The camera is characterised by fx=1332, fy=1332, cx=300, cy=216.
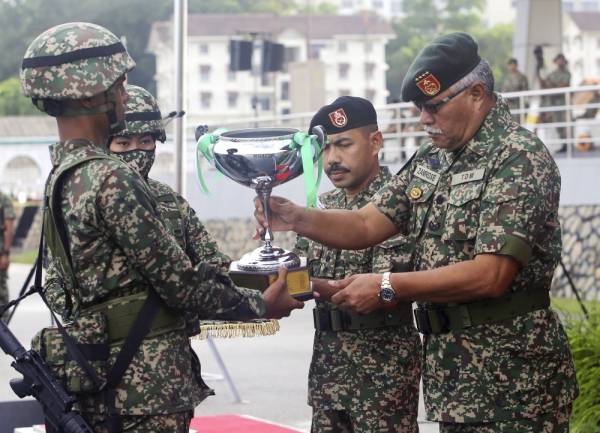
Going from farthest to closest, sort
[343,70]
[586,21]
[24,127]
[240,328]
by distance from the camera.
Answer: [586,21] < [343,70] < [24,127] < [240,328]

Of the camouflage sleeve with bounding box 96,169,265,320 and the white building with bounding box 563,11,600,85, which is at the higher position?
the white building with bounding box 563,11,600,85

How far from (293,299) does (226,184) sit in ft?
70.2

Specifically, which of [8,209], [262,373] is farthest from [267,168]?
[8,209]

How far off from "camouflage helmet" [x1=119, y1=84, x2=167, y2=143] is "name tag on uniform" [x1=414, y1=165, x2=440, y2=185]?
5.01ft

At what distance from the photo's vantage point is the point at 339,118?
18.9ft

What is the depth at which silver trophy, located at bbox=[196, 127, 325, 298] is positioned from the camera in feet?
15.0

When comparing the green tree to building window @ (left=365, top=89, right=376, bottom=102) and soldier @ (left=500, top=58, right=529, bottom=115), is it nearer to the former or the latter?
building window @ (left=365, top=89, right=376, bottom=102)

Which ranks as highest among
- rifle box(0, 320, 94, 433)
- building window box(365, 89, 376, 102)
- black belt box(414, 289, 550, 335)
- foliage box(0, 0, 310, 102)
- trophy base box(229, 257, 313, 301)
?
foliage box(0, 0, 310, 102)

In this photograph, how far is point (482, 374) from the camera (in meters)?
4.36

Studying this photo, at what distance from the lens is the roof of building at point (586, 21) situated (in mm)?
122812

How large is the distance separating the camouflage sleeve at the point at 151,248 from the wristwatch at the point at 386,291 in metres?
0.73

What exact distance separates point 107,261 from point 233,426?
471 centimetres

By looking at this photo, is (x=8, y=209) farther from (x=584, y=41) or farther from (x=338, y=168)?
(x=584, y=41)

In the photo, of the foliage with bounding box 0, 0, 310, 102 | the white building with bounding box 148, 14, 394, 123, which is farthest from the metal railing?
the white building with bounding box 148, 14, 394, 123
